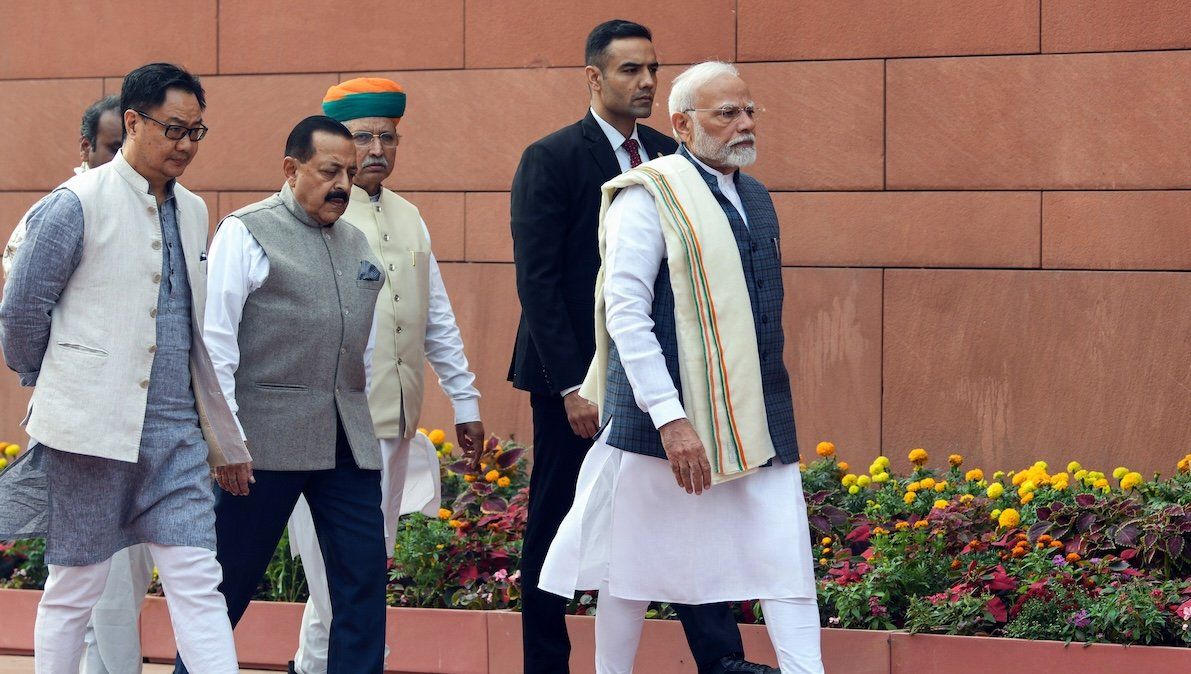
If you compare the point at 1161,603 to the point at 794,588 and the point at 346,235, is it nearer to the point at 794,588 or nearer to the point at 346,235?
the point at 794,588

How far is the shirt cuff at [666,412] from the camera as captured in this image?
4535 millimetres

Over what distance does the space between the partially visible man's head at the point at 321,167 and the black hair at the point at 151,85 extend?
1.78 feet

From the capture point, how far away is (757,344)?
4684 mm

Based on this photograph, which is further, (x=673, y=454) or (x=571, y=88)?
(x=571, y=88)

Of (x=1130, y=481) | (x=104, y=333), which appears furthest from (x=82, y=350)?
(x=1130, y=481)

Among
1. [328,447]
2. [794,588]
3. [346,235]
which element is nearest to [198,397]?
[328,447]

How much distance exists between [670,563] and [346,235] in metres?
1.45

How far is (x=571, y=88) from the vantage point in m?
7.93

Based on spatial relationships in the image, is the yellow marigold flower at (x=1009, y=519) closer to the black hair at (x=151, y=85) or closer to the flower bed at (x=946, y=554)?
the flower bed at (x=946, y=554)

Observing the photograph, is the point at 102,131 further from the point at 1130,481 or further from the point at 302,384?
the point at 1130,481

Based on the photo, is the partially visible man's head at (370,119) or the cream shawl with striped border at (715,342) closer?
the cream shawl with striped border at (715,342)

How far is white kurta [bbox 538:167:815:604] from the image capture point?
15.1 feet

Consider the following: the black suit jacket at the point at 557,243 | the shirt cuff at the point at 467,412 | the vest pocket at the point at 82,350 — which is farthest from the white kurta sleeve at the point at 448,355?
the vest pocket at the point at 82,350

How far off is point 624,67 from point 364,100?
960 mm
